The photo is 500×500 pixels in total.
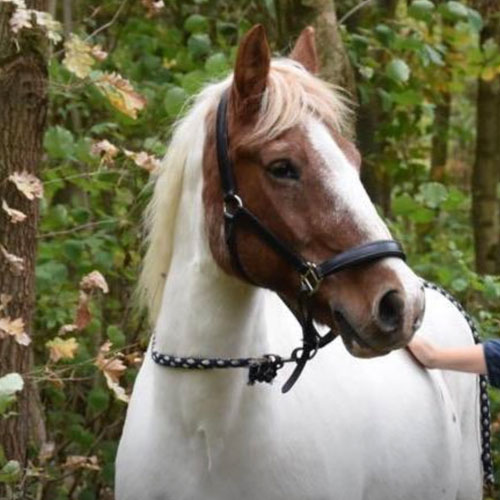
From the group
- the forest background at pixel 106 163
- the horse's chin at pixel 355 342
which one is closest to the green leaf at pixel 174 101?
the forest background at pixel 106 163

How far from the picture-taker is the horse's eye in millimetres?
3197

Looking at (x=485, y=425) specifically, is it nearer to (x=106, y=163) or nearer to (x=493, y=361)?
(x=493, y=361)

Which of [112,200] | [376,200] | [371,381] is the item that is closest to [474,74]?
[376,200]

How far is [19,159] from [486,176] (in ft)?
17.4

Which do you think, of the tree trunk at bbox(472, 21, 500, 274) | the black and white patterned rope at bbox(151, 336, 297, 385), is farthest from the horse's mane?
the tree trunk at bbox(472, 21, 500, 274)

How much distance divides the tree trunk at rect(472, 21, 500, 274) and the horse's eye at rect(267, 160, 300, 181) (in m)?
5.73

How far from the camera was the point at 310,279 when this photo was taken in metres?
3.17

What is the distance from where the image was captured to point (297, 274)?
3.22m

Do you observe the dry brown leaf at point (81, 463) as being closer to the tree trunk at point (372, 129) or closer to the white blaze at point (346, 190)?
the white blaze at point (346, 190)

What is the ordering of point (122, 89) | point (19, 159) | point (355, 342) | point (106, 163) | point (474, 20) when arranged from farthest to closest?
point (474, 20), point (106, 163), point (19, 159), point (122, 89), point (355, 342)

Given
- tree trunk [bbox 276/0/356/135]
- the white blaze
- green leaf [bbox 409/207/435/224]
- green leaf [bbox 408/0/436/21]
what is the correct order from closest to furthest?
the white blaze, tree trunk [bbox 276/0/356/135], green leaf [bbox 408/0/436/21], green leaf [bbox 409/207/435/224]

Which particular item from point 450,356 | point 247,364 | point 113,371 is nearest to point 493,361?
point 450,356

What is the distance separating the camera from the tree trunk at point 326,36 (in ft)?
18.1

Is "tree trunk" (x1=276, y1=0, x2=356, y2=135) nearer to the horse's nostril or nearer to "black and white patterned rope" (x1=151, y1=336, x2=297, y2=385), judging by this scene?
"black and white patterned rope" (x1=151, y1=336, x2=297, y2=385)
